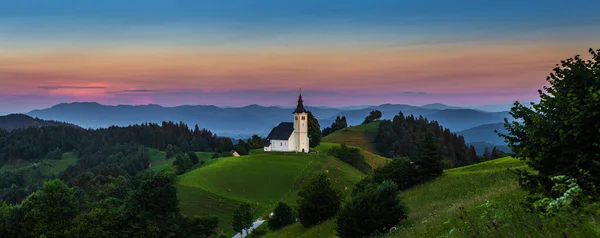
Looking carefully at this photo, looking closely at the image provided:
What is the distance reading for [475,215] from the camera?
14.8m

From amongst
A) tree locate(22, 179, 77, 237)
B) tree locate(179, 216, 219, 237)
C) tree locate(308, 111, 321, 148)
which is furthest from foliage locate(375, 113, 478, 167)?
tree locate(22, 179, 77, 237)

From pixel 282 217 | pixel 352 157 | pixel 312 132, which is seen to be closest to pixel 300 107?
pixel 312 132

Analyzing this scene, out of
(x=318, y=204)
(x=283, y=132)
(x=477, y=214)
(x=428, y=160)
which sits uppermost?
(x=477, y=214)

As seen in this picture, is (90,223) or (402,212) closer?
(402,212)

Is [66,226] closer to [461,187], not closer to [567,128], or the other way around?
[461,187]

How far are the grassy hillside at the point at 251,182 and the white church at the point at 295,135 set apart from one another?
10.5 m

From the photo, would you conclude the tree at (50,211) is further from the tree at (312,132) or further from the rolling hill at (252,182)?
the tree at (312,132)

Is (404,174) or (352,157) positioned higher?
(404,174)

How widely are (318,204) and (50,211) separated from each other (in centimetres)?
3188

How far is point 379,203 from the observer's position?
70.0 feet

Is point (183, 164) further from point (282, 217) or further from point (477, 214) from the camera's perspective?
point (477, 214)

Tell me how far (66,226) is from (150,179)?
1331 centimetres

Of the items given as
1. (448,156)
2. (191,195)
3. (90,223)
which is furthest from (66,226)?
(448,156)

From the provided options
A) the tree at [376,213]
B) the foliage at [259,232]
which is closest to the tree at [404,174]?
the foliage at [259,232]
